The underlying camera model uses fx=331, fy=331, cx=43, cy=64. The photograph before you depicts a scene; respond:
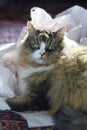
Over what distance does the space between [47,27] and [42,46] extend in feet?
1.25

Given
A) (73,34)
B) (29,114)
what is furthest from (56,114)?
(73,34)

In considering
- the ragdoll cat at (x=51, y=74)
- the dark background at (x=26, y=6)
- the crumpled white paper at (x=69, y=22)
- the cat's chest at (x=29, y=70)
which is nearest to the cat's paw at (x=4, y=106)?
the ragdoll cat at (x=51, y=74)

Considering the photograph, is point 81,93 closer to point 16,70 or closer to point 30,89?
point 30,89

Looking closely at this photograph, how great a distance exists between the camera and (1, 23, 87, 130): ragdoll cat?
53.1 inches

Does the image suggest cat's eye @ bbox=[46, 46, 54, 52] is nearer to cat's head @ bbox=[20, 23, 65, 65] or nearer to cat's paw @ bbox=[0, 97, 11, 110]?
cat's head @ bbox=[20, 23, 65, 65]

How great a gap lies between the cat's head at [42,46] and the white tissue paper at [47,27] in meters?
0.11

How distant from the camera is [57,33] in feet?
4.78

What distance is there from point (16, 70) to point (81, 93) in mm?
369

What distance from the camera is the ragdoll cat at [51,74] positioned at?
1.35m

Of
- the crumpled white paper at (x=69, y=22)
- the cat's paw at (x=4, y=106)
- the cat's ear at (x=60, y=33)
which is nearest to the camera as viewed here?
the cat's paw at (x=4, y=106)

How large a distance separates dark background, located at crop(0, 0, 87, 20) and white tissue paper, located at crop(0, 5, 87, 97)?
1.10 metres

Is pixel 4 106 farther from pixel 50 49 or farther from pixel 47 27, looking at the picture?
pixel 47 27

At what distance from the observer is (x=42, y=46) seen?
139 cm

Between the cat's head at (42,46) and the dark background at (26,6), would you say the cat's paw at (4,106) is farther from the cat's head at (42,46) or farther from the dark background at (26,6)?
the dark background at (26,6)
